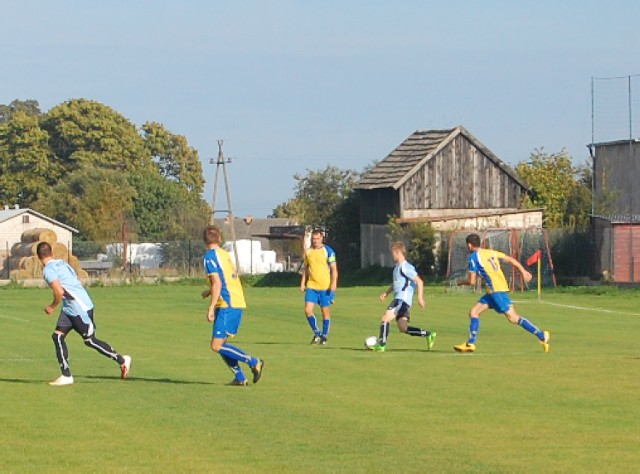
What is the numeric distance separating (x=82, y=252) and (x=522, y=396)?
65.6m

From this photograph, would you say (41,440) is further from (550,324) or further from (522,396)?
(550,324)

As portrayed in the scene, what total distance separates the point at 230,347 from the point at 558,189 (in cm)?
5304

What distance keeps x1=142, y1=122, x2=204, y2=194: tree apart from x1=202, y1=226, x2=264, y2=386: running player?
322ft

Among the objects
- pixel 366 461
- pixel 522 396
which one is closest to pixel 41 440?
pixel 366 461

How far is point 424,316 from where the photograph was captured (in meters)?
34.0

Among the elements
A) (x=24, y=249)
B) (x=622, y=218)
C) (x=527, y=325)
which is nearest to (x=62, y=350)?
(x=527, y=325)

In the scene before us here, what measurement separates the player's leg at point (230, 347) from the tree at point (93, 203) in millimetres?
77153

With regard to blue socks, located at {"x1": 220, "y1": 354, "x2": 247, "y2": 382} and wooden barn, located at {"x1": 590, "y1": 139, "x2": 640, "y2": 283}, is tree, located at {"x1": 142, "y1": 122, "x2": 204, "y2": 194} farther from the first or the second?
blue socks, located at {"x1": 220, "y1": 354, "x2": 247, "y2": 382}

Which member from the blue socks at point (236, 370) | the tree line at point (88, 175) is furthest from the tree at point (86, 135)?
the blue socks at point (236, 370)

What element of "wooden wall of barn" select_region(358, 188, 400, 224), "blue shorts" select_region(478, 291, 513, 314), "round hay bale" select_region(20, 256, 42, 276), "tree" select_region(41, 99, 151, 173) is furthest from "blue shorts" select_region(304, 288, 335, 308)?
"tree" select_region(41, 99, 151, 173)

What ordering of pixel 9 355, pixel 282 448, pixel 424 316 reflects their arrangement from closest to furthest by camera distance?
1. pixel 282 448
2. pixel 9 355
3. pixel 424 316

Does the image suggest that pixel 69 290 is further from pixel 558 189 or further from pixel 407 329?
pixel 558 189

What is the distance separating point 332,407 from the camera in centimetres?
1462

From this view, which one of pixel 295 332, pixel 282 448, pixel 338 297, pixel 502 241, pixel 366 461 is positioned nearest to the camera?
pixel 366 461
